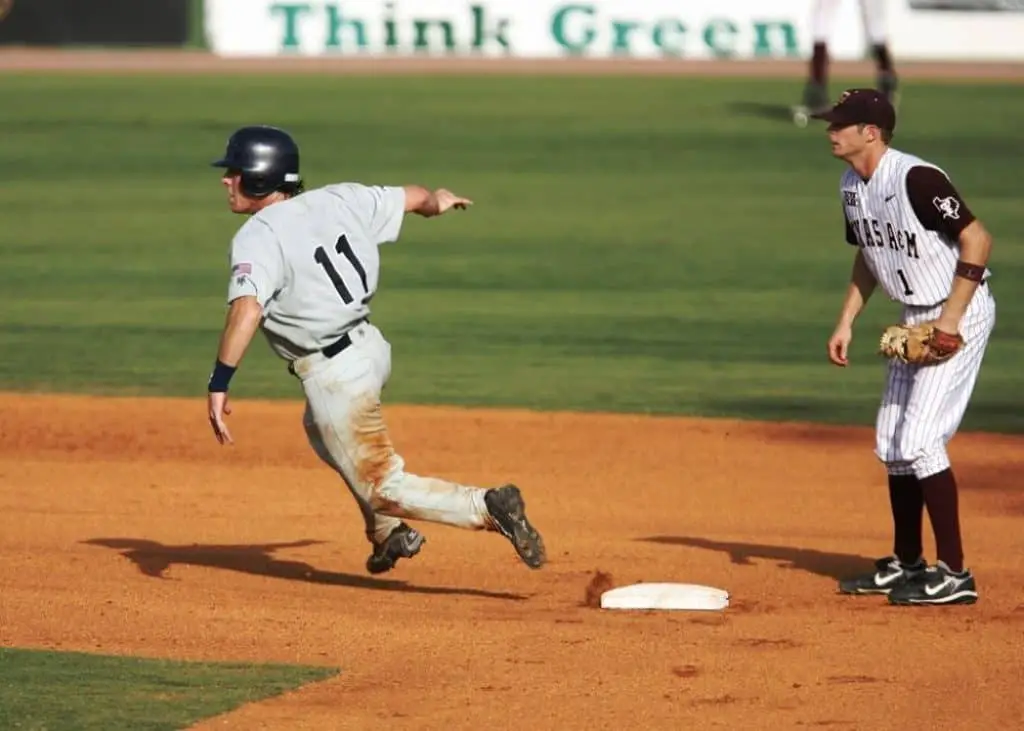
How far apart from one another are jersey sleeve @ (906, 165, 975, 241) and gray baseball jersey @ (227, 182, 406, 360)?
1.96 metres

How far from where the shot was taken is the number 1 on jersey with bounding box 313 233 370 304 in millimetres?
7293

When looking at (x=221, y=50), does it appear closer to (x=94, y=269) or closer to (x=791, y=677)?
(x=94, y=269)

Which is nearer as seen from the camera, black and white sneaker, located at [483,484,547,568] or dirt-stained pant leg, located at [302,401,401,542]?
black and white sneaker, located at [483,484,547,568]

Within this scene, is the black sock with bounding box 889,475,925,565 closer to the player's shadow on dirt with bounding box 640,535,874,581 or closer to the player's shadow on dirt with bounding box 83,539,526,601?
the player's shadow on dirt with bounding box 640,535,874,581

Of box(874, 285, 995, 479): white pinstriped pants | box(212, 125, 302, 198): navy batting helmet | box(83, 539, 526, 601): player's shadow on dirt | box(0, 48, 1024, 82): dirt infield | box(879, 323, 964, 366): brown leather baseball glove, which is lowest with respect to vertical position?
box(0, 48, 1024, 82): dirt infield

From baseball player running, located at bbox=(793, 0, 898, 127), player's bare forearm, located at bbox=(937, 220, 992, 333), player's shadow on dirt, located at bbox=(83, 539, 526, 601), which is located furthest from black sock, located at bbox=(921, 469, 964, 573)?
baseball player running, located at bbox=(793, 0, 898, 127)

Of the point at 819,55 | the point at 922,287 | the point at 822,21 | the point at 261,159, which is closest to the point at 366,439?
the point at 261,159

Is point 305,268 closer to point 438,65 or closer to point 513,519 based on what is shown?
point 513,519

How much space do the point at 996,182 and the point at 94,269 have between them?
9.25m

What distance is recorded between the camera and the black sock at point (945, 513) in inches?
298

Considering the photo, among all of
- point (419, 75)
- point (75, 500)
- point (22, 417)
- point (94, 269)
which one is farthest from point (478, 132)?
point (75, 500)

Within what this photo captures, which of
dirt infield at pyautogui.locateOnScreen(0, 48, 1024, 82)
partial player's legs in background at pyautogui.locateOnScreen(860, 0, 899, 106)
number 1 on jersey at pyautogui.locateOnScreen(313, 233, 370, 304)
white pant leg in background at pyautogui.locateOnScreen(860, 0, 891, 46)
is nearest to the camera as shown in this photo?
number 1 on jersey at pyautogui.locateOnScreen(313, 233, 370, 304)

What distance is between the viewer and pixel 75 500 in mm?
9547

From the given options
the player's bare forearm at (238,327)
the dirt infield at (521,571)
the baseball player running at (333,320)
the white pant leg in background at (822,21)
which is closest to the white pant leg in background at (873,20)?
the white pant leg in background at (822,21)
